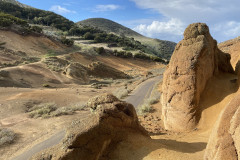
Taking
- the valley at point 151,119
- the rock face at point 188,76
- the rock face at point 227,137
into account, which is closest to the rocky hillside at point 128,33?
the valley at point 151,119

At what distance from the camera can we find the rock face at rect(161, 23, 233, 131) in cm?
902

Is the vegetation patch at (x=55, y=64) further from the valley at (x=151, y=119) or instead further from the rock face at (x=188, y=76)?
the rock face at (x=188, y=76)

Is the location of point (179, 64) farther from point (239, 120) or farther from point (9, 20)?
point (9, 20)

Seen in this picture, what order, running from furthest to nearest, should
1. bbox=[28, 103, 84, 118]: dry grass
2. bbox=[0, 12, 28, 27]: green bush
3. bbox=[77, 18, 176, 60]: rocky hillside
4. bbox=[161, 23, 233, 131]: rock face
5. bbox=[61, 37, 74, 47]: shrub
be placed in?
bbox=[77, 18, 176, 60]: rocky hillside, bbox=[61, 37, 74, 47]: shrub, bbox=[0, 12, 28, 27]: green bush, bbox=[28, 103, 84, 118]: dry grass, bbox=[161, 23, 233, 131]: rock face

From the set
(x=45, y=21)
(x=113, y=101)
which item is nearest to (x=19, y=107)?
(x=113, y=101)

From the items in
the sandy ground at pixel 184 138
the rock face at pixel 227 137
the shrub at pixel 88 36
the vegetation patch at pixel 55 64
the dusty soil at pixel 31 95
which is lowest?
the dusty soil at pixel 31 95

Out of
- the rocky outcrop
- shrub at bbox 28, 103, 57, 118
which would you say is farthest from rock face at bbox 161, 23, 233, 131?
the rocky outcrop

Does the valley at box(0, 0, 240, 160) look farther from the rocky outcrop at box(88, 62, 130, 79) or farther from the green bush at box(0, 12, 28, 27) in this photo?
the green bush at box(0, 12, 28, 27)

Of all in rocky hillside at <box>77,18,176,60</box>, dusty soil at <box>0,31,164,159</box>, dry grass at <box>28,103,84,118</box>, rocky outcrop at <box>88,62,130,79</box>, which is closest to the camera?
dusty soil at <box>0,31,164,159</box>

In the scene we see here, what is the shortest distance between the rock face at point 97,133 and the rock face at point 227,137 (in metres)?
2.71

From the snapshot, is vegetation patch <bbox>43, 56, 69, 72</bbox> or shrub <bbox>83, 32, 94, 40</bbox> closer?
A: vegetation patch <bbox>43, 56, 69, 72</bbox>

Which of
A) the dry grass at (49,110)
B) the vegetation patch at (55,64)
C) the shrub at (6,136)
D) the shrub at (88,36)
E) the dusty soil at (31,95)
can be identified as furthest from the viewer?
the shrub at (88,36)

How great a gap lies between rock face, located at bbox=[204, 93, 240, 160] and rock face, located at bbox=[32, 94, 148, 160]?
271 centimetres

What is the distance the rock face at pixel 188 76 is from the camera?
9016 mm
